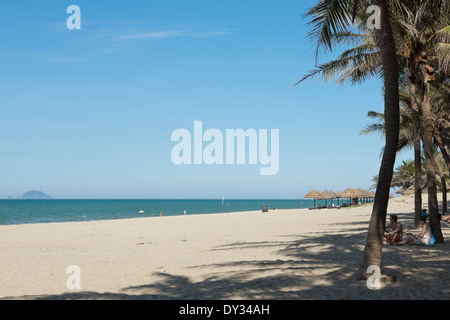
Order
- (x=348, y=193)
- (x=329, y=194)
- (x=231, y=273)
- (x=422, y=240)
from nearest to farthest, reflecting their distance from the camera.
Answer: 1. (x=231, y=273)
2. (x=422, y=240)
3. (x=348, y=193)
4. (x=329, y=194)

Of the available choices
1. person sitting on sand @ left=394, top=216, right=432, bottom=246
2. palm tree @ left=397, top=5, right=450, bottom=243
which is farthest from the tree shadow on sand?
palm tree @ left=397, top=5, right=450, bottom=243

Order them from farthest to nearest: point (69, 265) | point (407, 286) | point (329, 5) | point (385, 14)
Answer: point (69, 265) → point (329, 5) → point (385, 14) → point (407, 286)

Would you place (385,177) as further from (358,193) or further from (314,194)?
(358,193)

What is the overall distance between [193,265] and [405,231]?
9567 millimetres

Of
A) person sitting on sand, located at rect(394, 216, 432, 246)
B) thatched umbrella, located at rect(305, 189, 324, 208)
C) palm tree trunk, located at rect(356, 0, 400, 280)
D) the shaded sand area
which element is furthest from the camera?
thatched umbrella, located at rect(305, 189, 324, 208)

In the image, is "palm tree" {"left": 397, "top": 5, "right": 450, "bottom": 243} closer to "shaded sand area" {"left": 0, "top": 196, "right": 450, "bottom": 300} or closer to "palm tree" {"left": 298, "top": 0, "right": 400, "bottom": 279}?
"shaded sand area" {"left": 0, "top": 196, "right": 450, "bottom": 300}

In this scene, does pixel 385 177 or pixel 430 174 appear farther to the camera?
pixel 430 174

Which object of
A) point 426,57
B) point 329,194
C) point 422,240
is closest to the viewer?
point 422,240

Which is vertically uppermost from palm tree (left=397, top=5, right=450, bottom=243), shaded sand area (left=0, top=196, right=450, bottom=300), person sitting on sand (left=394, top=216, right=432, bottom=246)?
palm tree (left=397, top=5, right=450, bottom=243)

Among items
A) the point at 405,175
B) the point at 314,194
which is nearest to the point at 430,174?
the point at 314,194

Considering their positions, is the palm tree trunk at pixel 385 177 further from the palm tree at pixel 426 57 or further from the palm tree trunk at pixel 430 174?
the palm tree trunk at pixel 430 174
